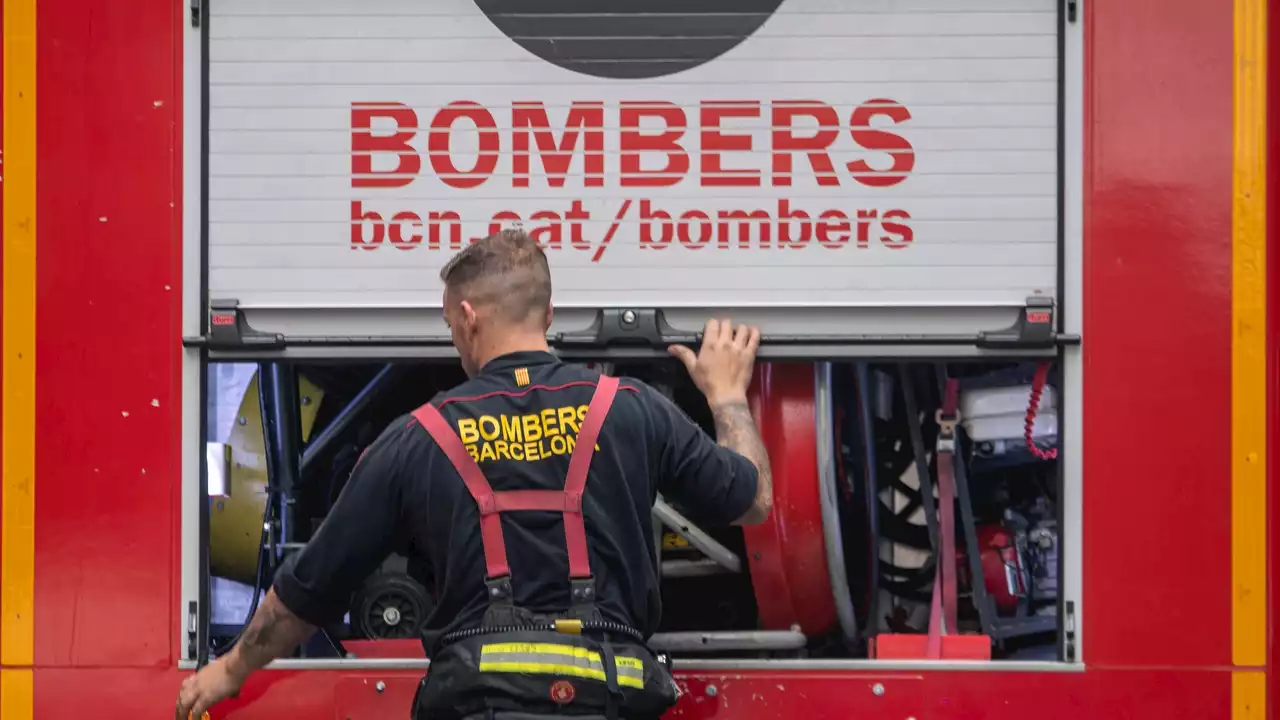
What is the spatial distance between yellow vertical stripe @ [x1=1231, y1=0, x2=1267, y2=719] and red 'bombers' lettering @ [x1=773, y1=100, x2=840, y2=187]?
2.51 feet

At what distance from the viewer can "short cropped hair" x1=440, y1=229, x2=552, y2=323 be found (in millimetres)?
2107

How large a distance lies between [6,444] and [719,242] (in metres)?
1.43

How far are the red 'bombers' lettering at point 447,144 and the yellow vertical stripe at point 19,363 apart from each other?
0.78m

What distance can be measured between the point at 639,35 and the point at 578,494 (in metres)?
0.95

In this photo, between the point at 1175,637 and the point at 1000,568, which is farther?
the point at 1000,568

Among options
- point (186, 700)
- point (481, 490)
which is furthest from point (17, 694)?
point (481, 490)

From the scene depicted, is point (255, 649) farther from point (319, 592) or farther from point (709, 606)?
point (709, 606)

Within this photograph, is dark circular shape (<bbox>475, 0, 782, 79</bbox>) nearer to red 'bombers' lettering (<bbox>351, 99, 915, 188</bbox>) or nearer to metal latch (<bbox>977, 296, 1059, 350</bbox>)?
red 'bombers' lettering (<bbox>351, 99, 915, 188</bbox>)

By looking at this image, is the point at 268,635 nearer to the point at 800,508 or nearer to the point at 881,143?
the point at 800,508

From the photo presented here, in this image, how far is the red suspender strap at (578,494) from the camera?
1.97 metres

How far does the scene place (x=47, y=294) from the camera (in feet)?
7.93

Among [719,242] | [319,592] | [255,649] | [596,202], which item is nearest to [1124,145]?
[719,242]

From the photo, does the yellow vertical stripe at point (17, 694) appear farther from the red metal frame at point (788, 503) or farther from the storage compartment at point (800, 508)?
the red metal frame at point (788, 503)

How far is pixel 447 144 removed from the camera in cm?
241
